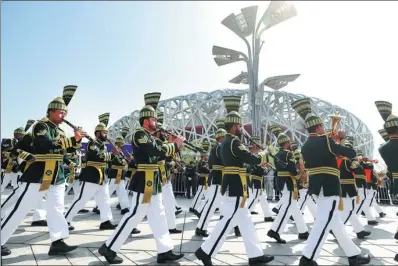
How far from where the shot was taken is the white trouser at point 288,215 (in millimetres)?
6367

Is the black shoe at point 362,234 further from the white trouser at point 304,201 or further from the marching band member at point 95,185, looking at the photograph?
the marching band member at point 95,185

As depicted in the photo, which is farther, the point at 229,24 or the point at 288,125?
the point at 288,125

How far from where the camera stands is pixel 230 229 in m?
4.74

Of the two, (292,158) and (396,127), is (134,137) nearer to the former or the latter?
(292,158)

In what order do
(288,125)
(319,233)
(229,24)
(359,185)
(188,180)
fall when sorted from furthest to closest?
1. (288,125)
2. (229,24)
3. (188,180)
4. (359,185)
5. (319,233)

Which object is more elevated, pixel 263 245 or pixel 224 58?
pixel 224 58

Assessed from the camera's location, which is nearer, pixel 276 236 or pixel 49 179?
pixel 49 179

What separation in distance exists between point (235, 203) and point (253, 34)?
736 inches

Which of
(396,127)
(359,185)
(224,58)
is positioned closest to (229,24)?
(224,58)

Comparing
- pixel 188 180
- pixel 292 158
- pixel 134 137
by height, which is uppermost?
pixel 134 137

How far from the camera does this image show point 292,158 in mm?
7238

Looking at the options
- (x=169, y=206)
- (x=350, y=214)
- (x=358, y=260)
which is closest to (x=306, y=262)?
(x=358, y=260)

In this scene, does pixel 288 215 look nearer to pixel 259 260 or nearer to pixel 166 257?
pixel 259 260

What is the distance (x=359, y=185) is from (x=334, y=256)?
387 cm
